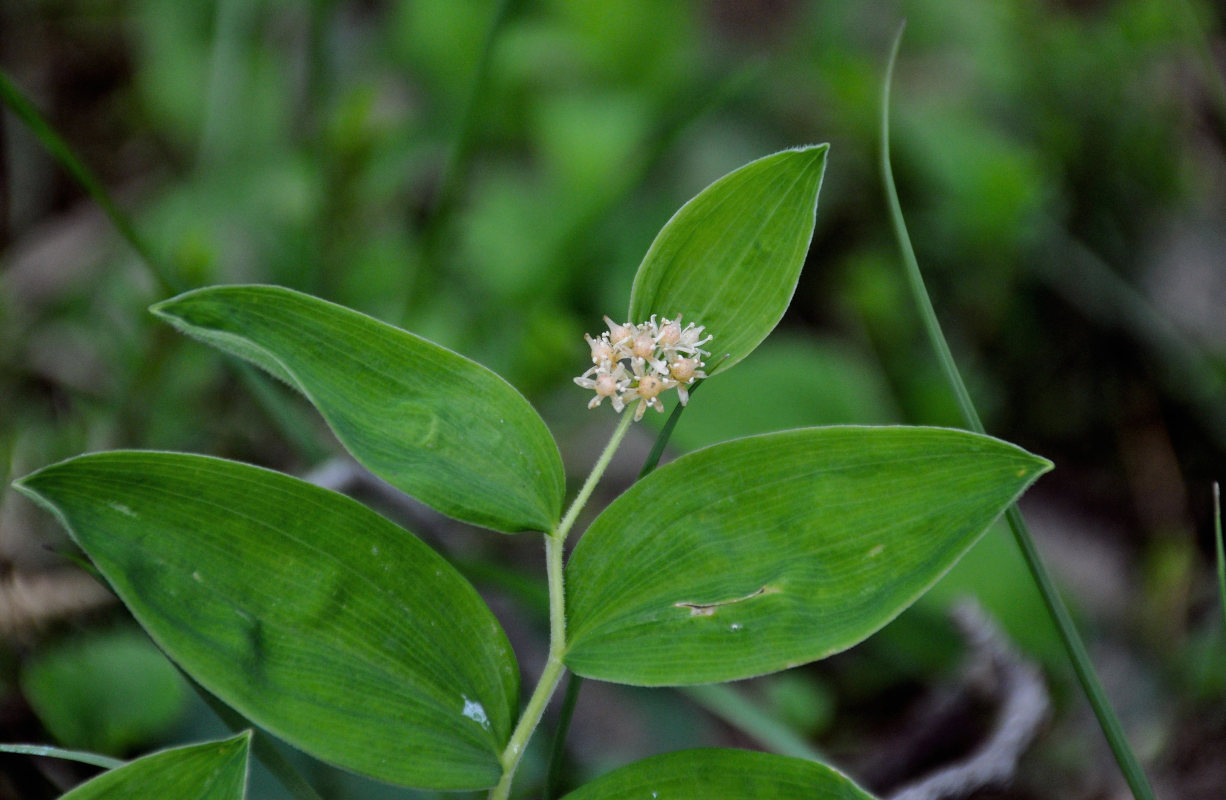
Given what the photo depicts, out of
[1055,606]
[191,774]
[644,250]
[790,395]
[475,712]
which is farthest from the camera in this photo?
[644,250]

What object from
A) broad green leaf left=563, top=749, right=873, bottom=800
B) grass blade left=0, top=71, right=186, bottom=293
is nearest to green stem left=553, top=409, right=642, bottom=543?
broad green leaf left=563, top=749, right=873, bottom=800

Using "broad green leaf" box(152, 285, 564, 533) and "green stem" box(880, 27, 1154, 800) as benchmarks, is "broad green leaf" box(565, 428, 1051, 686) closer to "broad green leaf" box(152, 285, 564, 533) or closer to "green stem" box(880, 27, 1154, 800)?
"broad green leaf" box(152, 285, 564, 533)

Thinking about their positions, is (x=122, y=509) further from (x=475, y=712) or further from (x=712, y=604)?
(x=712, y=604)

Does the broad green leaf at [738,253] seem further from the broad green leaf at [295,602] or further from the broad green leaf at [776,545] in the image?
the broad green leaf at [295,602]

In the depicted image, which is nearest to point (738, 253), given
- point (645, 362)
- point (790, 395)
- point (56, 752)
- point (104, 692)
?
point (645, 362)

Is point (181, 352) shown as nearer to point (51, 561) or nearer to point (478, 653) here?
point (51, 561)
